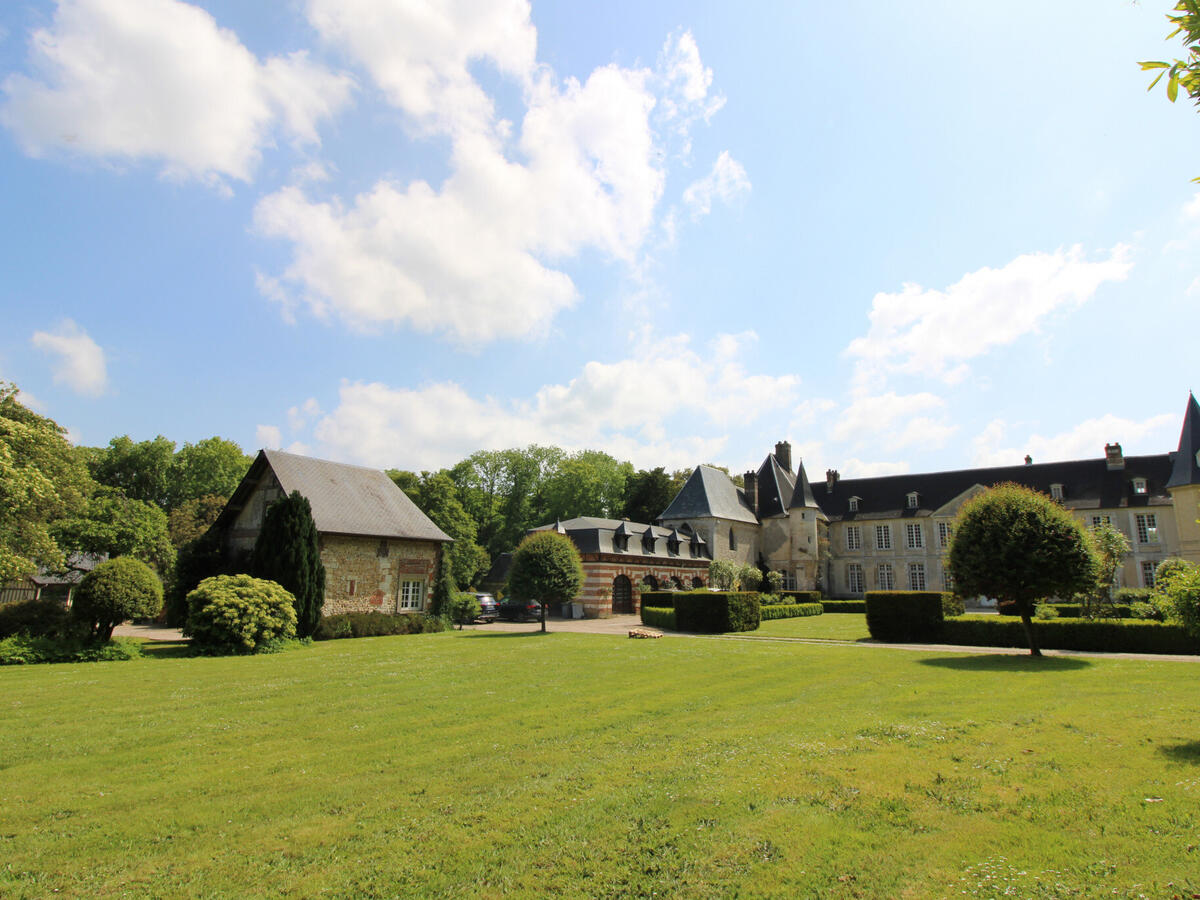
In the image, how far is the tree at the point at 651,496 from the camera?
183 ft

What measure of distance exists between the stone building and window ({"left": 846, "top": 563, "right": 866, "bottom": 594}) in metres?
33.0

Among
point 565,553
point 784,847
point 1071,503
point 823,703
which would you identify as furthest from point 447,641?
point 1071,503

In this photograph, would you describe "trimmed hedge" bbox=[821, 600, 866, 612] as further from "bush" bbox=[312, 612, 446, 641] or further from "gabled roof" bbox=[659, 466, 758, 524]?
"bush" bbox=[312, 612, 446, 641]

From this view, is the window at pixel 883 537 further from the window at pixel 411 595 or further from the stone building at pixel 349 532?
the window at pixel 411 595

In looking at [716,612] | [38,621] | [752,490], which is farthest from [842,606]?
[38,621]

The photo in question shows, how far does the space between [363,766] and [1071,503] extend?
155ft

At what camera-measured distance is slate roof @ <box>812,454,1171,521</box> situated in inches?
1553

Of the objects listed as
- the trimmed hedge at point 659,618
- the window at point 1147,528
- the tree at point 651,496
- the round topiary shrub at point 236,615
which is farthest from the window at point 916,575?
the round topiary shrub at point 236,615

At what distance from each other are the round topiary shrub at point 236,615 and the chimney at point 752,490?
123 ft

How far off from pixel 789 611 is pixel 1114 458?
86.0 feet

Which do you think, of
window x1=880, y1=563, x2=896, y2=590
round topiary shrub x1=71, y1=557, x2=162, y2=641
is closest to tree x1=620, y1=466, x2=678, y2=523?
window x1=880, y1=563, x2=896, y2=590

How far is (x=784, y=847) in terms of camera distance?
4465 mm

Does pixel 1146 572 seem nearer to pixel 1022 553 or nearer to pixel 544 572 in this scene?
pixel 1022 553

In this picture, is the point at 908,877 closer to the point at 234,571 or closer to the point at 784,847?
the point at 784,847
